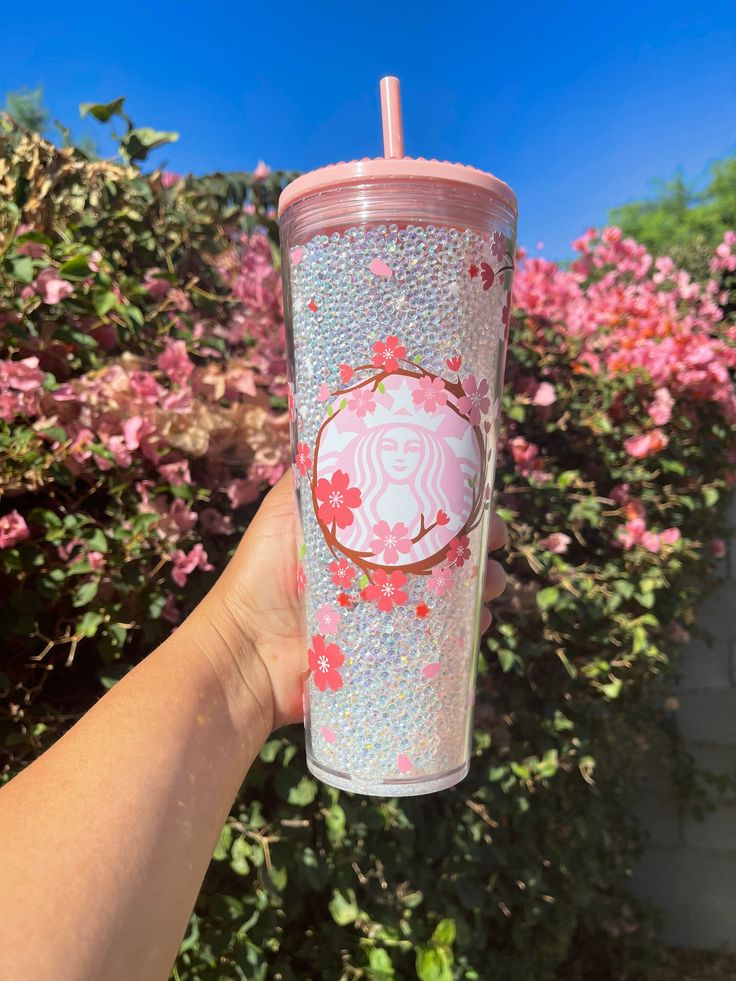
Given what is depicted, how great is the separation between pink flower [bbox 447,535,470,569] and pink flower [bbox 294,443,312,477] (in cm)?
19

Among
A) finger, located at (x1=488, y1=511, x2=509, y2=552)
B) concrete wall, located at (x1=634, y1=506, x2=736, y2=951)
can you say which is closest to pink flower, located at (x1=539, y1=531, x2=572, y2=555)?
finger, located at (x1=488, y1=511, x2=509, y2=552)

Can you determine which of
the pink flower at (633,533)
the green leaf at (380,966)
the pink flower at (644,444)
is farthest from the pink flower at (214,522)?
the pink flower at (644,444)

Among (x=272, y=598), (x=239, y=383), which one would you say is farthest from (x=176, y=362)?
(x=272, y=598)

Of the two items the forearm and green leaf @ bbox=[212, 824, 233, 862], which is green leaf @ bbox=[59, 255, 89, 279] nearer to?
the forearm

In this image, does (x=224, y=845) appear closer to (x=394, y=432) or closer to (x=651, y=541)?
(x=394, y=432)

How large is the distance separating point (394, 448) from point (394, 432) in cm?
2

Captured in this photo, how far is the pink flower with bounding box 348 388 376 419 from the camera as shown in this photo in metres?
0.79

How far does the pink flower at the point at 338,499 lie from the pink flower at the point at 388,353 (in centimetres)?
13

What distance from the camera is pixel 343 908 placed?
4.50 ft

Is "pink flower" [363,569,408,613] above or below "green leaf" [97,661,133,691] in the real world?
above

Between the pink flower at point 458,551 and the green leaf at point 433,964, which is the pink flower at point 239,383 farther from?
the green leaf at point 433,964

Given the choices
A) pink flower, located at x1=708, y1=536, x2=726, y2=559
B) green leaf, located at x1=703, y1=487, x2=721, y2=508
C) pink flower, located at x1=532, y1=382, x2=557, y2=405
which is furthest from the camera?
pink flower, located at x1=708, y1=536, x2=726, y2=559

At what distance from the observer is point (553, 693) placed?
1886 millimetres

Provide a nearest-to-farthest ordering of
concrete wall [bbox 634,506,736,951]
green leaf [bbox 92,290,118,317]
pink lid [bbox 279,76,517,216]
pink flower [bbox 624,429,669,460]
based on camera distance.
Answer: pink lid [bbox 279,76,517,216] < green leaf [bbox 92,290,118,317] < pink flower [bbox 624,429,669,460] < concrete wall [bbox 634,506,736,951]
